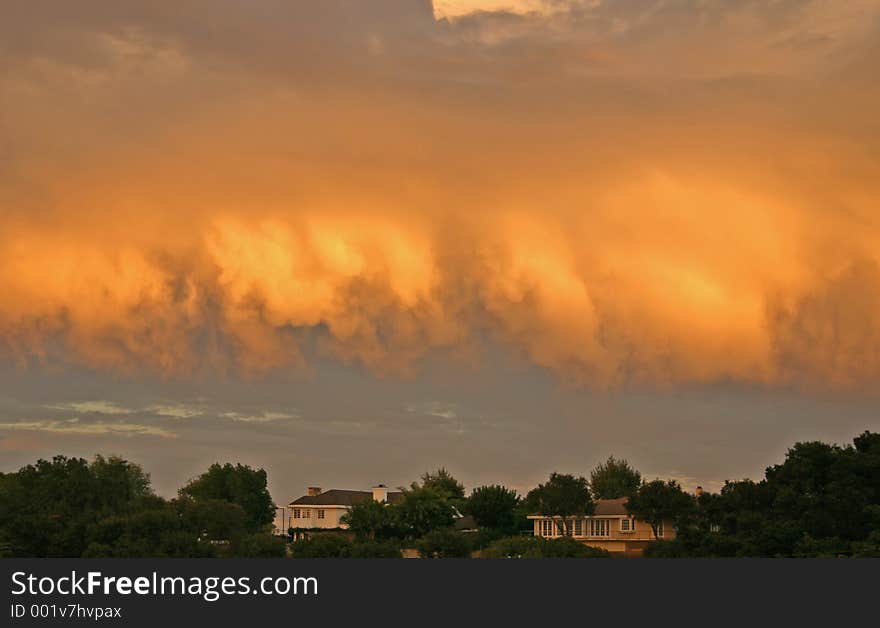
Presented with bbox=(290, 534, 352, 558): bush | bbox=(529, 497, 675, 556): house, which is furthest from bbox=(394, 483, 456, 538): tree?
bbox=(290, 534, 352, 558): bush

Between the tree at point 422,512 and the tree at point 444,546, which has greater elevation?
the tree at point 422,512

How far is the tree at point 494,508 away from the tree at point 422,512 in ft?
58.9

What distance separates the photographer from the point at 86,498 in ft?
326

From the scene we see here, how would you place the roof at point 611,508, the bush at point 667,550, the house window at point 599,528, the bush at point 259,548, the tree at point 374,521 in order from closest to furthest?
the bush at point 259,548
the bush at point 667,550
the tree at point 374,521
the roof at point 611,508
the house window at point 599,528

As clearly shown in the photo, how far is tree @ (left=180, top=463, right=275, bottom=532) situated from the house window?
54.9m

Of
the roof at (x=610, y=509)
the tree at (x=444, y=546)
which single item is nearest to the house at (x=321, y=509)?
the roof at (x=610, y=509)

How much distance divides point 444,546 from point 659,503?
124ft

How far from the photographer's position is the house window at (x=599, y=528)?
449 feet

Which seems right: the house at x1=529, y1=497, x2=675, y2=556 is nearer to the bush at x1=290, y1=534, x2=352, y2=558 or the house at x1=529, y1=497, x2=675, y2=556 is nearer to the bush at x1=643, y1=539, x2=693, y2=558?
the bush at x1=643, y1=539, x2=693, y2=558

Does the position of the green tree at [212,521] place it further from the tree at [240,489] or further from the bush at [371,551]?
the tree at [240,489]

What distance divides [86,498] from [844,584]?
60.6 metres

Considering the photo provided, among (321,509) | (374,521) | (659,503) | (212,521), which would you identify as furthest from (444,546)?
(321,509)

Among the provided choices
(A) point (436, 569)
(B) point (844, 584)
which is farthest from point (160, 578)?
(B) point (844, 584)

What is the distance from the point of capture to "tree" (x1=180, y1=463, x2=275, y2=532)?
176m
